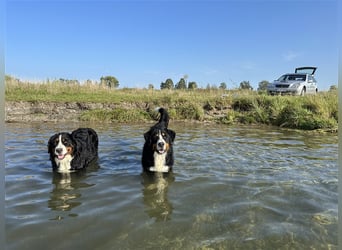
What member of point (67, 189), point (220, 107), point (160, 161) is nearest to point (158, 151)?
point (160, 161)

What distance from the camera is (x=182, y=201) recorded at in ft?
14.8

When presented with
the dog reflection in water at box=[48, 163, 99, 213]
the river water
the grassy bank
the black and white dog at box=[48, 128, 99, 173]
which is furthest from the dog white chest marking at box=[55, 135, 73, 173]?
the grassy bank

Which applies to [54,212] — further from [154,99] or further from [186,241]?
[154,99]

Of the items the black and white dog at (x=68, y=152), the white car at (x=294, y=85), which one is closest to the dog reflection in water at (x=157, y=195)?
the black and white dog at (x=68, y=152)

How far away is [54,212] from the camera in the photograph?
163 inches

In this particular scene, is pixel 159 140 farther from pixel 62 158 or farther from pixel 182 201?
pixel 62 158

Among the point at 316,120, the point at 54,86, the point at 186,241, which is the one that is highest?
the point at 54,86

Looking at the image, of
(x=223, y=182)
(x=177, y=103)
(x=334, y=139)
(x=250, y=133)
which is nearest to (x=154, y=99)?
(x=177, y=103)

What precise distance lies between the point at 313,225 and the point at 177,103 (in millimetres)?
12500

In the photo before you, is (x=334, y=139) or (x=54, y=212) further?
(x=334, y=139)

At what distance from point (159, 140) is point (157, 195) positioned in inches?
51.7

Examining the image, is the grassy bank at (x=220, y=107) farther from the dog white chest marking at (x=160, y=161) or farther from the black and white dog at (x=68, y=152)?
the dog white chest marking at (x=160, y=161)

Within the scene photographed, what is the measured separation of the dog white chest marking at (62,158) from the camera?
19.3 ft

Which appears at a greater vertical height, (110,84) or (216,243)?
(110,84)
